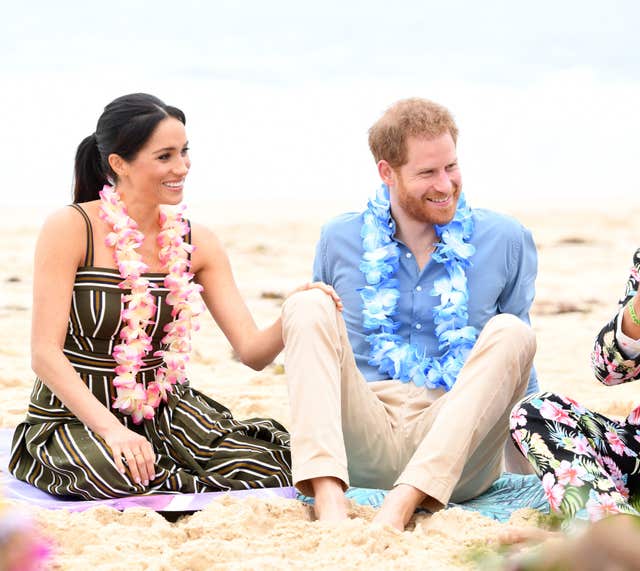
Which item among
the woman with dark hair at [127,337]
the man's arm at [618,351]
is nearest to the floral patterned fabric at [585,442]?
the man's arm at [618,351]

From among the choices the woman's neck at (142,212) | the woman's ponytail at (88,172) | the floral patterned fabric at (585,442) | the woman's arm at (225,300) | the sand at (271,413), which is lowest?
the sand at (271,413)

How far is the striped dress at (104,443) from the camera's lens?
4191 mm

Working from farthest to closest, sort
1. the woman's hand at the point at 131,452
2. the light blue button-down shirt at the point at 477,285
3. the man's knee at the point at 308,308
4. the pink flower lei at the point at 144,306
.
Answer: the light blue button-down shirt at the point at 477,285, the pink flower lei at the point at 144,306, the woman's hand at the point at 131,452, the man's knee at the point at 308,308

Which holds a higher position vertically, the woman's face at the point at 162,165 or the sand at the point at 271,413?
the woman's face at the point at 162,165

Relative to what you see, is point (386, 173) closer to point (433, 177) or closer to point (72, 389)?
point (433, 177)

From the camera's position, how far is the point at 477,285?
4.64 m

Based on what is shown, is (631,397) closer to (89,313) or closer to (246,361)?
(246,361)

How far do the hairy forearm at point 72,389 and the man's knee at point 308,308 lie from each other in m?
0.84

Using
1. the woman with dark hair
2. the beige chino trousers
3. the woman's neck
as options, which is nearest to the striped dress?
the woman with dark hair

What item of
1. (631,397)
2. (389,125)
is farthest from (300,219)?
(389,125)

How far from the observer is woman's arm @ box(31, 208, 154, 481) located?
4.14 meters

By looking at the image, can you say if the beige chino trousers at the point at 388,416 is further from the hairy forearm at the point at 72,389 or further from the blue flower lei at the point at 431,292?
the hairy forearm at the point at 72,389

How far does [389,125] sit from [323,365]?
1296mm

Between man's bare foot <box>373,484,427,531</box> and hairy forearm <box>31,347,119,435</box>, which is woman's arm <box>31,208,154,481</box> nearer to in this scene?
hairy forearm <box>31,347,119,435</box>
